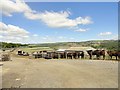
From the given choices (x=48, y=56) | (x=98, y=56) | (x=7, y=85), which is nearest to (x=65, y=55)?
(x=48, y=56)

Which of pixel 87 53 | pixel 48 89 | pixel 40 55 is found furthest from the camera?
pixel 40 55

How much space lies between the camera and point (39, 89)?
1403 cm

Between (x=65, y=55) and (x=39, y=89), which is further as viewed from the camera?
(x=65, y=55)

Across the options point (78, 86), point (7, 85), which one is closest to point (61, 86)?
point (78, 86)

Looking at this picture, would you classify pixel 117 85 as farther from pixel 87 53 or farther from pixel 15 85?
pixel 87 53

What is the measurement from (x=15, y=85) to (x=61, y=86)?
2.84m

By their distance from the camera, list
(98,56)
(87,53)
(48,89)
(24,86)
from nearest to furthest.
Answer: (48,89) → (24,86) → (98,56) → (87,53)

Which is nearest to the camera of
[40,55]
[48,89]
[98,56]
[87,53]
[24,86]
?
[48,89]

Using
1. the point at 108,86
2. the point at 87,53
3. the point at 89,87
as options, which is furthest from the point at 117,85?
the point at 87,53

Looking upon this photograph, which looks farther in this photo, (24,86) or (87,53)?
(87,53)

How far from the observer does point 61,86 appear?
48.3 ft

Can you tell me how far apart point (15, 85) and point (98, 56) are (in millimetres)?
34575

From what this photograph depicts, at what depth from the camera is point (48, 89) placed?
45.5 ft

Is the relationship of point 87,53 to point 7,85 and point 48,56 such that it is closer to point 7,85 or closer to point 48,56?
point 48,56
